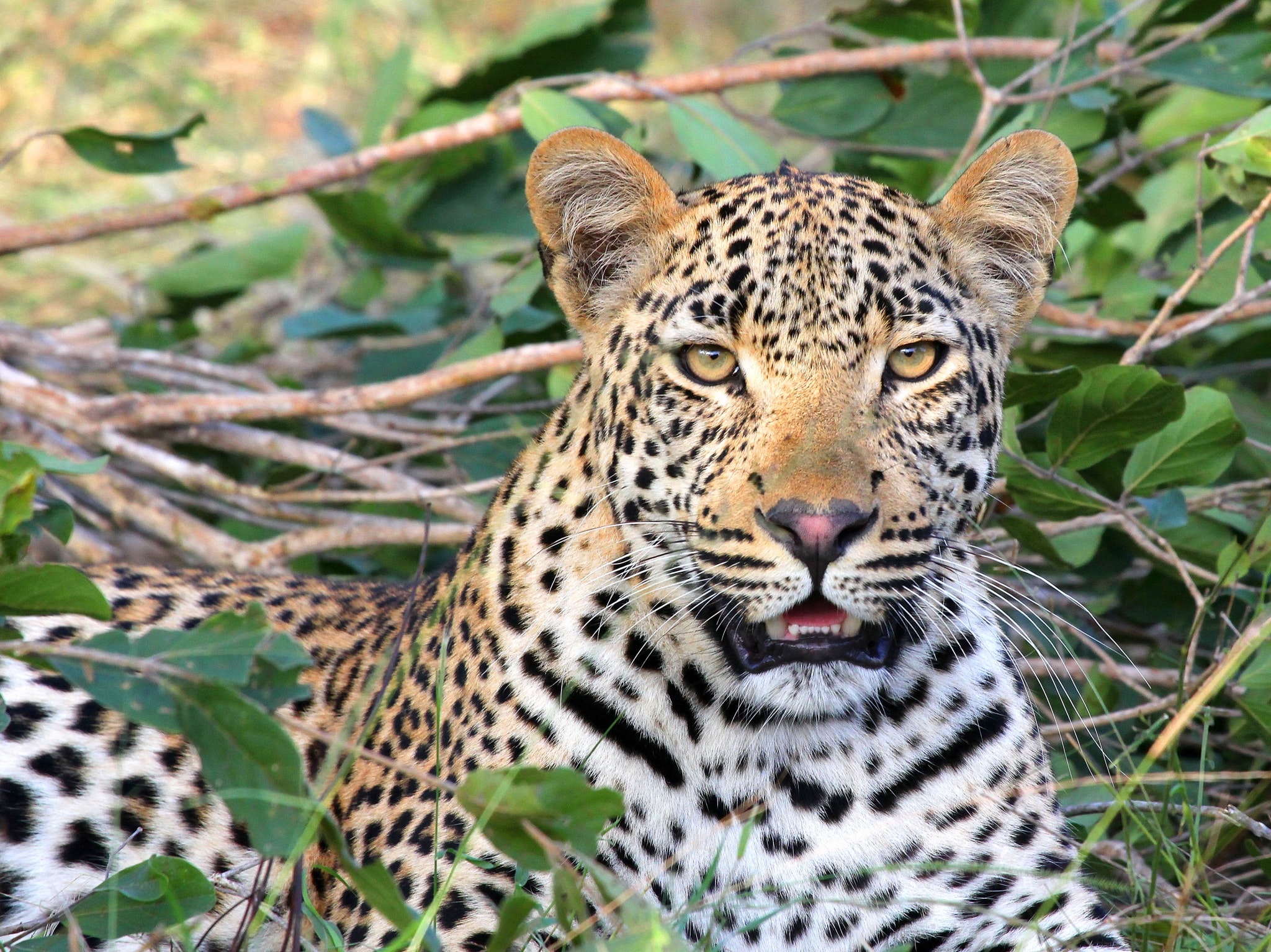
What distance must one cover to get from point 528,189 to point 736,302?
74 centimetres

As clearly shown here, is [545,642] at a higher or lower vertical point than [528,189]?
lower

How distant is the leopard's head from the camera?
11.5ft

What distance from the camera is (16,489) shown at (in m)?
3.12

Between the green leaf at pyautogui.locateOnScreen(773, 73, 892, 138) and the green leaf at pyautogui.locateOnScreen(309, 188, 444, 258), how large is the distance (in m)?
2.01

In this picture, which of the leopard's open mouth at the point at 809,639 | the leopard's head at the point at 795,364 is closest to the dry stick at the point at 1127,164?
the leopard's head at the point at 795,364

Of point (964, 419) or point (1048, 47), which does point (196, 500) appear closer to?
point (964, 419)

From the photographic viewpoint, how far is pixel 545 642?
3932 mm

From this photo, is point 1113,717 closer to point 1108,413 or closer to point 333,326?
point 1108,413

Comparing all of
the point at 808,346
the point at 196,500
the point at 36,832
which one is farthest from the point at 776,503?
the point at 196,500

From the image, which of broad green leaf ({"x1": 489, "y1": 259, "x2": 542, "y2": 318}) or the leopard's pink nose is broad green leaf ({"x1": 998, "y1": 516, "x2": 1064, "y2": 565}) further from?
broad green leaf ({"x1": 489, "y1": 259, "x2": 542, "y2": 318})

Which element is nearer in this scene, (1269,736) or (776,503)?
(776,503)

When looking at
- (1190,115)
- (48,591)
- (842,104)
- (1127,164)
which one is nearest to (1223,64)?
(1127,164)

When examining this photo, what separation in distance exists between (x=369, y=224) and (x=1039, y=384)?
3682mm


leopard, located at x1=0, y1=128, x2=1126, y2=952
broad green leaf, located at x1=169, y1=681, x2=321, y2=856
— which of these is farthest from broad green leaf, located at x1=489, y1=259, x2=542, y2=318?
broad green leaf, located at x1=169, y1=681, x2=321, y2=856
